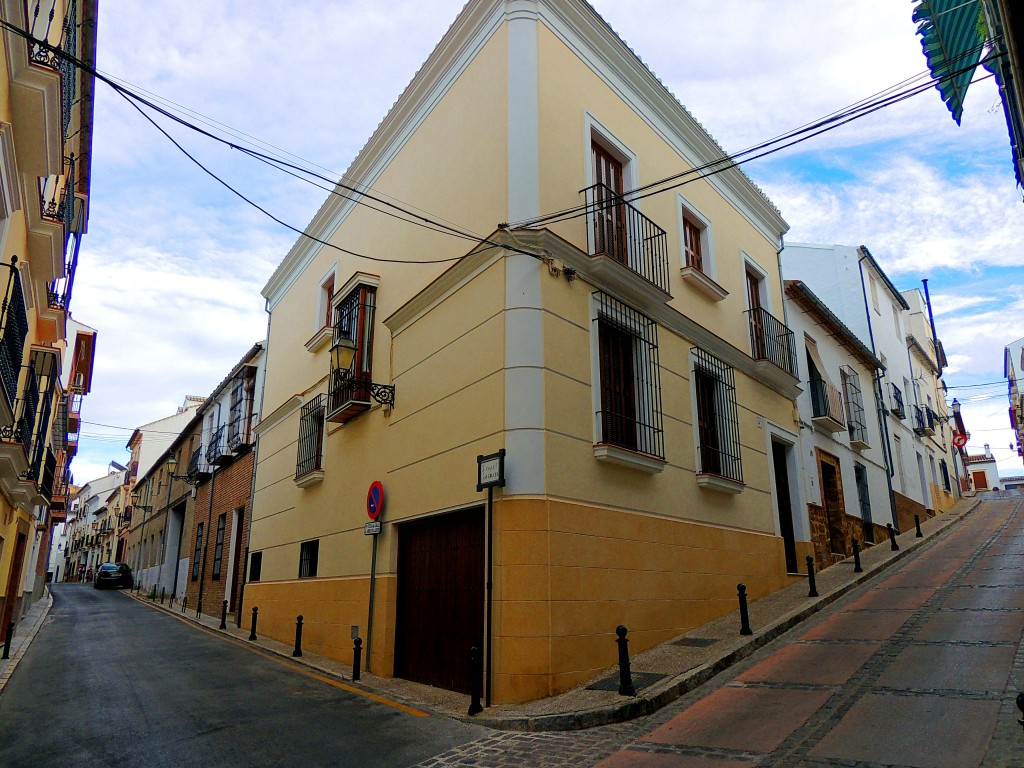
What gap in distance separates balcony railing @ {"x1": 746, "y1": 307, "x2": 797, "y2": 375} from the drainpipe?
23.2 feet

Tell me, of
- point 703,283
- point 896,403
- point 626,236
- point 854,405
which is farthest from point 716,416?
point 896,403

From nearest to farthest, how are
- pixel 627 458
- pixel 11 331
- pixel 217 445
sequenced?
pixel 11 331
pixel 627 458
pixel 217 445

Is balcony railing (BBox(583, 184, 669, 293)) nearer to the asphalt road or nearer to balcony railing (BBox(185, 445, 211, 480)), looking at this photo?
the asphalt road

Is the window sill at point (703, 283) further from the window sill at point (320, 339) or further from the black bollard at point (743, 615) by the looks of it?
the window sill at point (320, 339)

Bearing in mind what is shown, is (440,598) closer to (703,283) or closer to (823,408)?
(703,283)

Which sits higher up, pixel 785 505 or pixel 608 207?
pixel 608 207

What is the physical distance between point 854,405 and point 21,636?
19.4m

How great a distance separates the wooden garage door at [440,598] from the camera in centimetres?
750

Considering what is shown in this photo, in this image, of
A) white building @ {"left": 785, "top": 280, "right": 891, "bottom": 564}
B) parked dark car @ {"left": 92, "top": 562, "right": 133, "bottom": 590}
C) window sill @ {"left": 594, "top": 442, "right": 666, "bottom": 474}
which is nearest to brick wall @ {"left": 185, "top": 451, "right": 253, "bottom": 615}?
window sill @ {"left": 594, "top": 442, "right": 666, "bottom": 474}

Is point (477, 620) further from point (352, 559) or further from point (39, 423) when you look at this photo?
point (39, 423)

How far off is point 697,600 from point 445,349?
479 cm

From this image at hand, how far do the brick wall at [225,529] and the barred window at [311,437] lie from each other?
3.64 meters

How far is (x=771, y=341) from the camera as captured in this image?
12.6 meters

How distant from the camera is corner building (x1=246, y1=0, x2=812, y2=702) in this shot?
7.33m
